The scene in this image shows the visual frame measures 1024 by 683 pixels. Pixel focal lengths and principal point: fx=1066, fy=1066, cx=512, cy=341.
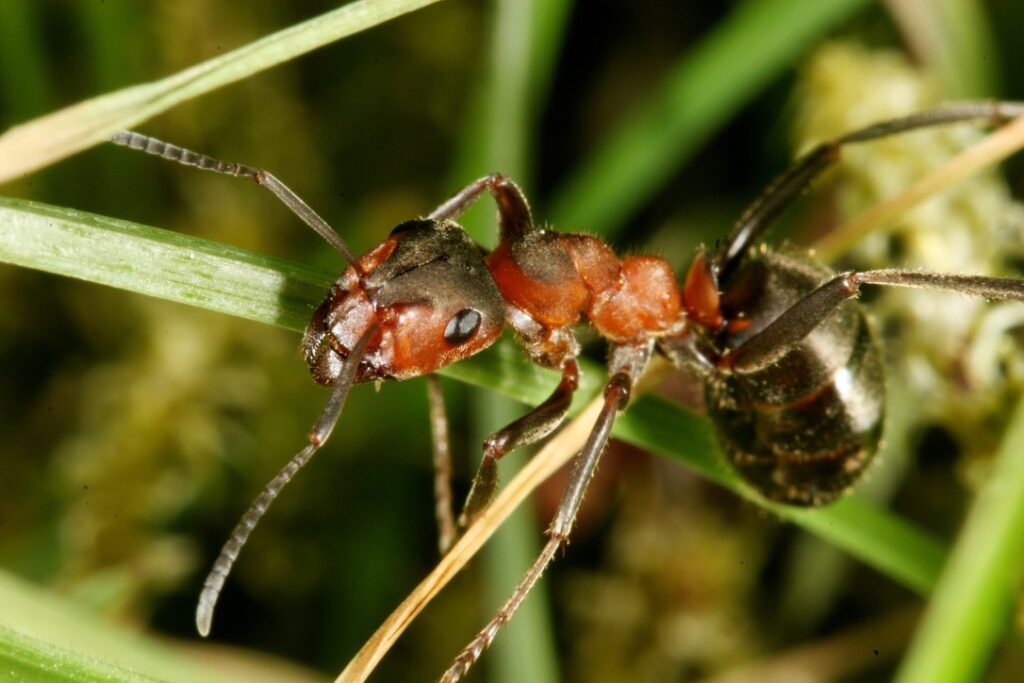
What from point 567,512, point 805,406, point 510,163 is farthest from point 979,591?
point 510,163

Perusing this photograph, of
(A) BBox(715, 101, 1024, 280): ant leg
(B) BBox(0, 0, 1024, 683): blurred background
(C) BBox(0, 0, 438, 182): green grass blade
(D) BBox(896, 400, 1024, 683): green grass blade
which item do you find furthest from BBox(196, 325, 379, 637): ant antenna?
(D) BBox(896, 400, 1024, 683): green grass blade

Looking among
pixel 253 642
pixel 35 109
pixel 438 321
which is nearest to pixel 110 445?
pixel 253 642

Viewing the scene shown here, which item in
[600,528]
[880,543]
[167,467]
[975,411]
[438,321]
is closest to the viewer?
[438,321]

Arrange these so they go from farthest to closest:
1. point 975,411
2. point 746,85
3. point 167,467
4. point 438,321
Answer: point 167,467 < point 746,85 < point 975,411 < point 438,321

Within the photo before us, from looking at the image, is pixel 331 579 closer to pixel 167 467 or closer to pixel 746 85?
pixel 167 467

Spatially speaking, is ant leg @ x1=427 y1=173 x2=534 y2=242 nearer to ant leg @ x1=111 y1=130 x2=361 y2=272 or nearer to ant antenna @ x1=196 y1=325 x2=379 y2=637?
ant leg @ x1=111 y1=130 x2=361 y2=272

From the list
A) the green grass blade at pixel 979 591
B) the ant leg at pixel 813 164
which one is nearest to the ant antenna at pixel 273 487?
the ant leg at pixel 813 164

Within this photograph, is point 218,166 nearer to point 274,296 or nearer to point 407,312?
Answer: point 274,296
